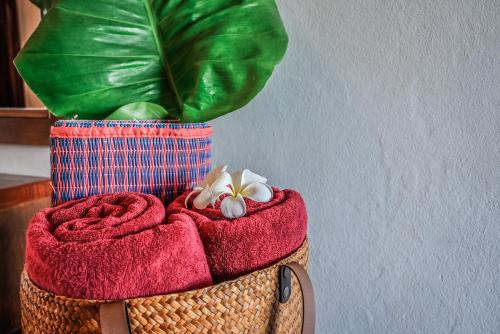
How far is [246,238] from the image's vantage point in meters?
0.49

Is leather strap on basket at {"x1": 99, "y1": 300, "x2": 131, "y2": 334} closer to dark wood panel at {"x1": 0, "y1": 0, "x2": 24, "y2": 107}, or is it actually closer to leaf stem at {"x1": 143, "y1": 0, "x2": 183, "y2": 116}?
leaf stem at {"x1": 143, "y1": 0, "x2": 183, "y2": 116}

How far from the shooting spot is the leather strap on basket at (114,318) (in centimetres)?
38

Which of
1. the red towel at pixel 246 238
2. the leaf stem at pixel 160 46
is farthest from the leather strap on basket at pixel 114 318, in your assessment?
the leaf stem at pixel 160 46

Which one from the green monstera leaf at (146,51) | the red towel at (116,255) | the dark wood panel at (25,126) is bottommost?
the red towel at (116,255)

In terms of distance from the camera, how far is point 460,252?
664mm

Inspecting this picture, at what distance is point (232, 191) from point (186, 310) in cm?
19

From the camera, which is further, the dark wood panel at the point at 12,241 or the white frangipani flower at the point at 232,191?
the dark wood panel at the point at 12,241

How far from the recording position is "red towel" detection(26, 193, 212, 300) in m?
0.41

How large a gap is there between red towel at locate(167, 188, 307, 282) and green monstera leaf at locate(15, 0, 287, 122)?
240 millimetres

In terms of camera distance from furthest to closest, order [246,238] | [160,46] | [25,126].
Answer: [25,126], [160,46], [246,238]

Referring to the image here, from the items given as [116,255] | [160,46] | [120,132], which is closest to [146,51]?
[160,46]

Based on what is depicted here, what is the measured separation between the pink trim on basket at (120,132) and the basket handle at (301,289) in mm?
276

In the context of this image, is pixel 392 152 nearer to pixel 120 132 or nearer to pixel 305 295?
pixel 305 295

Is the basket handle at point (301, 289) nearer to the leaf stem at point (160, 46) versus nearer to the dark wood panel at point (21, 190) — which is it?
the leaf stem at point (160, 46)
